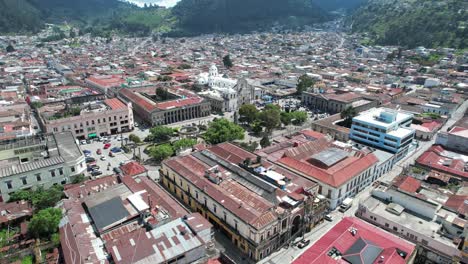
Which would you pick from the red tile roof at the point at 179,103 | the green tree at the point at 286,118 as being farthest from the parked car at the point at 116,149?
the green tree at the point at 286,118

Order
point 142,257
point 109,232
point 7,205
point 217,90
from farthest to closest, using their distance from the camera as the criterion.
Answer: point 217,90 < point 7,205 < point 109,232 < point 142,257

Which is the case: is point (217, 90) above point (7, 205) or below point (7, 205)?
above

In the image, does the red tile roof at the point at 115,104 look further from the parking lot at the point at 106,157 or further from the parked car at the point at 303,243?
the parked car at the point at 303,243

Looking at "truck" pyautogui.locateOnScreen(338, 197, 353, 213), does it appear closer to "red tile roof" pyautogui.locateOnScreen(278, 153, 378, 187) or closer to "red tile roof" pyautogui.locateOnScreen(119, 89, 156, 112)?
"red tile roof" pyautogui.locateOnScreen(278, 153, 378, 187)

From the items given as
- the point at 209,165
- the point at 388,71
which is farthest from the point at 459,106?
the point at 209,165

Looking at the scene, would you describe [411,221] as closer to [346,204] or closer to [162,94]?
[346,204]

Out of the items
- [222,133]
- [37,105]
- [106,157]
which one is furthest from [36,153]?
[37,105]

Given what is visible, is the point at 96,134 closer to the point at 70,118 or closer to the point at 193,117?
the point at 70,118
